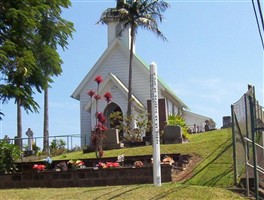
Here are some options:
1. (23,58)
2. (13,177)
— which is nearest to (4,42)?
(23,58)

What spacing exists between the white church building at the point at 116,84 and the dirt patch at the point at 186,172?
18592 mm

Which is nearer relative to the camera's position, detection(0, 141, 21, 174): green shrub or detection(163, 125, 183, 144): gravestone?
detection(0, 141, 21, 174): green shrub

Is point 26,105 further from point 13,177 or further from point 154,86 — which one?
point 154,86

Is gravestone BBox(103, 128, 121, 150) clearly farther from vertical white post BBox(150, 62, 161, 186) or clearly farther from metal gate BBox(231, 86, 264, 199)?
metal gate BBox(231, 86, 264, 199)

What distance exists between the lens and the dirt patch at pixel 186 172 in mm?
14242

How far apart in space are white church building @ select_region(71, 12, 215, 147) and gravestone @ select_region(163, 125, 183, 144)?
42.0 feet

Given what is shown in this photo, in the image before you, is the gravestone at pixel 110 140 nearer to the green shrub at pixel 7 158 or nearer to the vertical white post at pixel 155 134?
the green shrub at pixel 7 158

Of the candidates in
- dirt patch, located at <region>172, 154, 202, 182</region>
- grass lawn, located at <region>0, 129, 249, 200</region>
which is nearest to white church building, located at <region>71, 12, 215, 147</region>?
dirt patch, located at <region>172, 154, 202, 182</region>

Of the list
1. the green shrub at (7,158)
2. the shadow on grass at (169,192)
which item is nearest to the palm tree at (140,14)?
the green shrub at (7,158)

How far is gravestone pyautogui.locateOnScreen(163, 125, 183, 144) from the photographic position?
22.3 meters

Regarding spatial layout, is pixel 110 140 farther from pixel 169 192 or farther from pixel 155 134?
pixel 169 192

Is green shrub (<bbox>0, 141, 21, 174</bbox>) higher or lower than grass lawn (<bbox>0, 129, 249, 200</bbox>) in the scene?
higher

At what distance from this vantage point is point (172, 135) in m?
22.4

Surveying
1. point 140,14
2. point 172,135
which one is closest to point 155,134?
point 172,135
